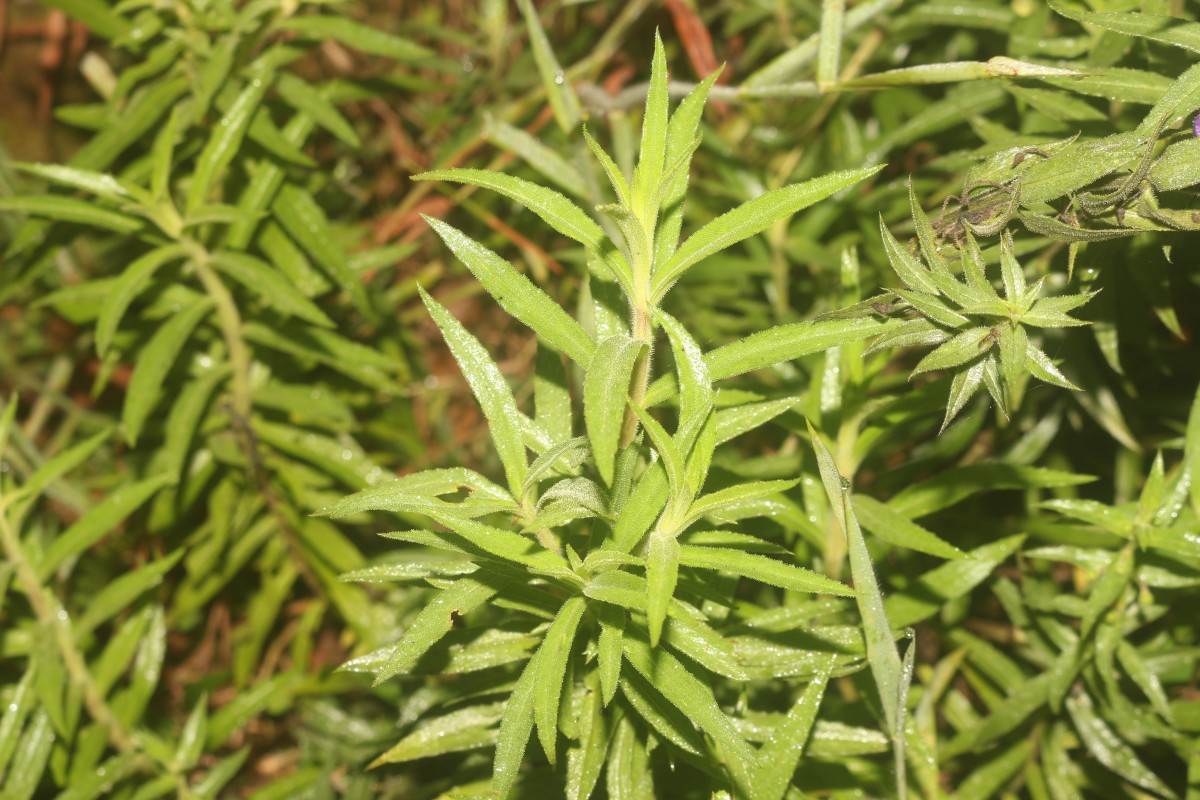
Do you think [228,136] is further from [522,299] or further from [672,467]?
[672,467]

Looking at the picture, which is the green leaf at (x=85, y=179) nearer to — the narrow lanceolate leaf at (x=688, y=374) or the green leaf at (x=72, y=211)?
the green leaf at (x=72, y=211)

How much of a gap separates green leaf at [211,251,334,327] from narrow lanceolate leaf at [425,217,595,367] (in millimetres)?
599

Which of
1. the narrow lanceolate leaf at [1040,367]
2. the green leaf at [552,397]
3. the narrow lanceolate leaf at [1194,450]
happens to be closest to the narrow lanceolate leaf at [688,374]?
the green leaf at [552,397]

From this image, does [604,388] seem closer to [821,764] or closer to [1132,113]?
[821,764]

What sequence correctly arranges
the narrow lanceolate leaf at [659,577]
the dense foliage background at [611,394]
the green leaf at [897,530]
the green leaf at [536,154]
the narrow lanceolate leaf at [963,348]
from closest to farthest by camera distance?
1. the narrow lanceolate leaf at [659,577]
2. the narrow lanceolate leaf at [963,348]
3. the dense foliage background at [611,394]
4. the green leaf at [897,530]
5. the green leaf at [536,154]

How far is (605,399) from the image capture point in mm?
947

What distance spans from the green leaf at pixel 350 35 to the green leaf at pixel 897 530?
1058 mm

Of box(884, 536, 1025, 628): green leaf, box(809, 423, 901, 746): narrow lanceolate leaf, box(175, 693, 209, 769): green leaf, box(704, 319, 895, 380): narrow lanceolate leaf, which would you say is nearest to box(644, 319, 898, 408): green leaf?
box(704, 319, 895, 380): narrow lanceolate leaf

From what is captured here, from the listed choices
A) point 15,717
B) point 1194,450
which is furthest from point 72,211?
point 1194,450

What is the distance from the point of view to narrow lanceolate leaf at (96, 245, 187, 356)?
149 centimetres

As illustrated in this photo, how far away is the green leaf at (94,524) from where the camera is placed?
1.57m

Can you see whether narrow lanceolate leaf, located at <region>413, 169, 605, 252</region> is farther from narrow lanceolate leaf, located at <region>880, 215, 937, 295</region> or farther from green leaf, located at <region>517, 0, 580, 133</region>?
green leaf, located at <region>517, 0, 580, 133</region>

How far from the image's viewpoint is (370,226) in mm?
2217

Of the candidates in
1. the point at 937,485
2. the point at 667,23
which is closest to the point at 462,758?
the point at 937,485
